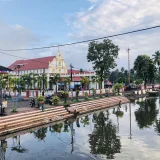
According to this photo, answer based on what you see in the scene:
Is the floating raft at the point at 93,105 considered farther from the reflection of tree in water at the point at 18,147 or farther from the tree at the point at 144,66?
the tree at the point at 144,66

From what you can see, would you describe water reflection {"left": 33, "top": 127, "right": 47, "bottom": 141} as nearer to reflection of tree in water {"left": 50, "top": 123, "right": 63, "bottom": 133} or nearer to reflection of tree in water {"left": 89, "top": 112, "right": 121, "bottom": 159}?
reflection of tree in water {"left": 50, "top": 123, "right": 63, "bottom": 133}

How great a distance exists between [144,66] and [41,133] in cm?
6610

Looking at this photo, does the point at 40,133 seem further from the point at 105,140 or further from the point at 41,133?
the point at 105,140

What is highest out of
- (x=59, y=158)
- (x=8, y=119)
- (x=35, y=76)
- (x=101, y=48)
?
(x=101, y=48)

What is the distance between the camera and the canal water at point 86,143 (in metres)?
13.5

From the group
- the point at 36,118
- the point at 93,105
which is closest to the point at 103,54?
the point at 93,105

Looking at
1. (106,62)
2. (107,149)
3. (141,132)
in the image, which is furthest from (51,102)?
(106,62)

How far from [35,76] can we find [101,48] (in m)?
21.1

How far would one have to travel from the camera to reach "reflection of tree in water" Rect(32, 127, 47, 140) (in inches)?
712

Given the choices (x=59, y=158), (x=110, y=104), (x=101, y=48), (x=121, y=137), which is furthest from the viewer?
(x=101, y=48)

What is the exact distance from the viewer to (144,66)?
7894 centimetres

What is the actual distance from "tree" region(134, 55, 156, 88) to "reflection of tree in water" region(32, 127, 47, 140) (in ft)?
212

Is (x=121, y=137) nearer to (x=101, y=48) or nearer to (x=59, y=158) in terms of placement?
(x=59, y=158)

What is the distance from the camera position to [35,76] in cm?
6269
